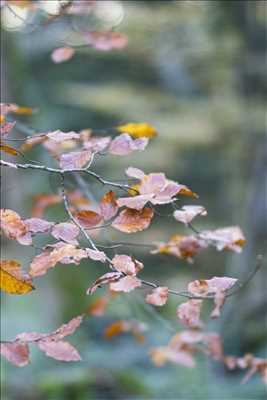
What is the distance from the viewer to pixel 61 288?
384cm

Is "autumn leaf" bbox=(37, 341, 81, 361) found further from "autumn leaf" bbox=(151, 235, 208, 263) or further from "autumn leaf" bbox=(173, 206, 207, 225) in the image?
"autumn leaf" bbox=(151, 235, 208, 263)

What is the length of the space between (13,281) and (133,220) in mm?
195

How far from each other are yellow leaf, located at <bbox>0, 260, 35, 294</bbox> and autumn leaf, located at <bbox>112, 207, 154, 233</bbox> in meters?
0.16

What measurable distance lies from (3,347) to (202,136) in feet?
16.0

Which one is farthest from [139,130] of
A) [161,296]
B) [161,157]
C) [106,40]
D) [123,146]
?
[161,157]

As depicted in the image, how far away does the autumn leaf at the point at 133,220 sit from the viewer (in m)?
0.87

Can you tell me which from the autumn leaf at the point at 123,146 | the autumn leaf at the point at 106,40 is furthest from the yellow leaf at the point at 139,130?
the autumn leaf at the point at 106,40

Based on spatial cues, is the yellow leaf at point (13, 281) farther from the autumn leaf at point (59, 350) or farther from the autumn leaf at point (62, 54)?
the autumn leaf at point (62, 54)

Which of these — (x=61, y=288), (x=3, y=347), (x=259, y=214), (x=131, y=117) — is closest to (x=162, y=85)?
(x=131, y=117)

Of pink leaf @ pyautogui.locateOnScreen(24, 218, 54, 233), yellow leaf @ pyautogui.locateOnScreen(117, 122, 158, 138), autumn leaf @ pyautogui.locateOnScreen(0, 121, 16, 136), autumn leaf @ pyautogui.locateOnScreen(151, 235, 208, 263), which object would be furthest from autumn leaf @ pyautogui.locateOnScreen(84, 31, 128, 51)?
pink leaf @ pyautogui.locateOnScreen(24, 218, 54, 233)

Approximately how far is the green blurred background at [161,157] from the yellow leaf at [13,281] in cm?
142

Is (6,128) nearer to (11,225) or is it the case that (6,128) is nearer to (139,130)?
(11,225)

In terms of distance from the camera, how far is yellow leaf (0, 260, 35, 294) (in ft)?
2.67

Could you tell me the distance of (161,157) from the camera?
6.07 meters
